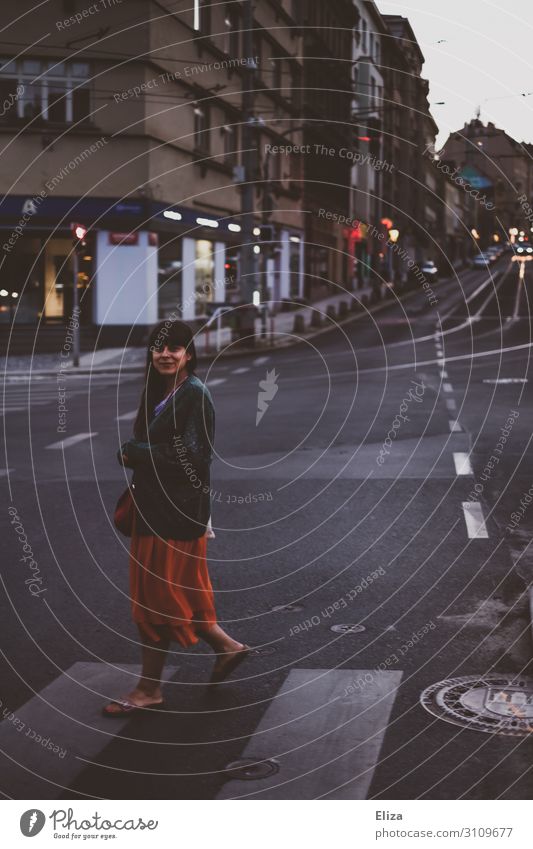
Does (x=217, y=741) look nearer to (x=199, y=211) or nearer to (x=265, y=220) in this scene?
(x=265, y=220)

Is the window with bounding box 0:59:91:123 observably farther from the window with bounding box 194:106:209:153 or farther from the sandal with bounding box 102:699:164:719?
the sandal with bounding box 102:699:164:719

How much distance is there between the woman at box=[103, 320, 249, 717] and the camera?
5934 mm

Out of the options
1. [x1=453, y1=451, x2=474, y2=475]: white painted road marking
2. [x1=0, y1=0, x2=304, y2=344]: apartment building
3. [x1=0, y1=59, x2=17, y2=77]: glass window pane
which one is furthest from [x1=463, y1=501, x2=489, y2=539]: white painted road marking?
[x1=0, y1=59, x2=17, y2=77]: glass window pane

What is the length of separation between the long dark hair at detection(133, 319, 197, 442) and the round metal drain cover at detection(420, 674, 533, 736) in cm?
199

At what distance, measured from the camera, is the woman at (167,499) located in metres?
5.93

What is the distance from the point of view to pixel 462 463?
531 inches

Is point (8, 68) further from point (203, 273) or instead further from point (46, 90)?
point (203, 273)

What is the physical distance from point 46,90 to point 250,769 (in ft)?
108

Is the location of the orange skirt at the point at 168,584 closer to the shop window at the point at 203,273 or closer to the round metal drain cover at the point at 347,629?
the round metal drain cover at the point at 347,629

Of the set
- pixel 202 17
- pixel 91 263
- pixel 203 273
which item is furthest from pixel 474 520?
pixel 202 17

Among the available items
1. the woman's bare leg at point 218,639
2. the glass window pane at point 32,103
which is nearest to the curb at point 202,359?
the glass window pane at point 32,103

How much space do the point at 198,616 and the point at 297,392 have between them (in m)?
16.1

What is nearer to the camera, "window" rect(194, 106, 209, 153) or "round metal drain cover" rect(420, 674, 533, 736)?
"round metal drain cover" rect(420, 674, 533, 736)
